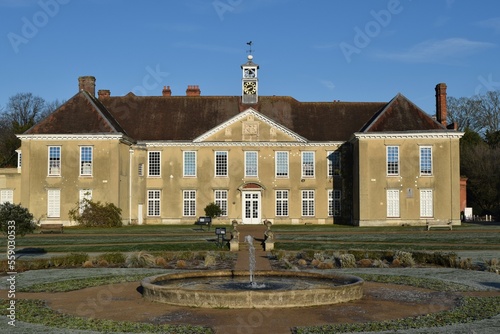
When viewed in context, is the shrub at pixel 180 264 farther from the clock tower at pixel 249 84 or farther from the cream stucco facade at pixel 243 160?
the clock tower at pixel 249 84

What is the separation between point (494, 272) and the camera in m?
19.8

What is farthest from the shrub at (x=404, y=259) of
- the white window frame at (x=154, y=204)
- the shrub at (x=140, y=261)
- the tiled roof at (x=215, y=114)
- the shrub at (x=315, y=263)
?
the white window frame at (x=154, y=204)

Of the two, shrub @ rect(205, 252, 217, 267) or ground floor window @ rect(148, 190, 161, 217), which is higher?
ground floor window @ rect(148, 190, 161, 217)

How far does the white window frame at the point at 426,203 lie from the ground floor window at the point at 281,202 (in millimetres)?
9726

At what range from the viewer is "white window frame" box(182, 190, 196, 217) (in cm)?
4822

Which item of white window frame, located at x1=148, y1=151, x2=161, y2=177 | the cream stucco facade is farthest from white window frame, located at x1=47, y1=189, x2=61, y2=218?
white window frame, located at x1=148, y1=151, x2=161, y2=177

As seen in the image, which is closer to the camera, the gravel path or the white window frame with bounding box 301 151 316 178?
the gravel path

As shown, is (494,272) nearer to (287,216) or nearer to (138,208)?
(287,216)

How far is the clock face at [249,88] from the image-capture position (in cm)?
5184

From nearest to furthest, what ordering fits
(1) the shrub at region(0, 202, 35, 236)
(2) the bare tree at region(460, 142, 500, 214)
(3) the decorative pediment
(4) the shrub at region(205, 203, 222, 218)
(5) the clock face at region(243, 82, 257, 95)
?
1. (1) the shrub at region(0, 202, 35, 236)
2. (4) the shrub at region(205, 203, 222, 218)
3. (3) the decorative pediment
4. (5) the clock face at region(243, 82, 257, 95)
5. (2) the bare tree at region(460, 142, 500, 214)

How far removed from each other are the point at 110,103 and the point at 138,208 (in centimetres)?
923

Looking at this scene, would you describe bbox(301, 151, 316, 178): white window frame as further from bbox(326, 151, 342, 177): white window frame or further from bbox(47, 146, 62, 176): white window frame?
bbox(47, 146, 62, 176): white window frame

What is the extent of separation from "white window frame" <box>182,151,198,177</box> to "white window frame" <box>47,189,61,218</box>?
29.8ft

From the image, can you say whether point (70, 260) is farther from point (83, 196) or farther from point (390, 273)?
point (83, 196)
